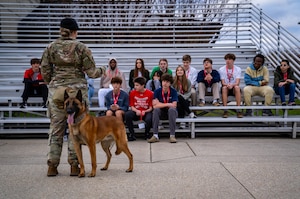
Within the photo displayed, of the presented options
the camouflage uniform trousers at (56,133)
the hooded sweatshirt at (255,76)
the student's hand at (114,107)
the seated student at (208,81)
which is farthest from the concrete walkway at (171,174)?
the hooded sweatshirt at (255,76)

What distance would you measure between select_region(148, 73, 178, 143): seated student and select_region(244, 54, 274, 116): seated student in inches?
78.1

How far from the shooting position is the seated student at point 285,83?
8547 millimetres

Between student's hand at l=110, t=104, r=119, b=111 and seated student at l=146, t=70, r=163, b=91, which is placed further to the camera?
seated student at l=146, t=70, r=163, b=91

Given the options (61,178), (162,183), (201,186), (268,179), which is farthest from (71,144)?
(268,179)

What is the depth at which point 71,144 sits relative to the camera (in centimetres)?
498

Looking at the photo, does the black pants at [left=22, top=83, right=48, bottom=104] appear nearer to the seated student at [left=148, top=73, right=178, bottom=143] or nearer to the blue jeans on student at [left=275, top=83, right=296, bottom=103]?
the seated student at [left=148, top=73, right=178, bottom=143]

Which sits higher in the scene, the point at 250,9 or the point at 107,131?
the point at 250,9

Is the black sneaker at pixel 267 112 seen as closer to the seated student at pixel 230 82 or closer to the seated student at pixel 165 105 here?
the seated student at pixel 230 82

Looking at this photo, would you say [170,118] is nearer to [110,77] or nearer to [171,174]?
[110,77]

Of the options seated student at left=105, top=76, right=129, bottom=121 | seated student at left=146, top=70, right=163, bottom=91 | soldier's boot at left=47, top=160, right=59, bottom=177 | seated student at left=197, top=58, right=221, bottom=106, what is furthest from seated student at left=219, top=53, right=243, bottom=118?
soldier's boot at left=47, top=160, right=59, bottom=177

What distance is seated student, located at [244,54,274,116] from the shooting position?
8609mm

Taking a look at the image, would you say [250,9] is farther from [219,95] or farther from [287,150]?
[287,150]

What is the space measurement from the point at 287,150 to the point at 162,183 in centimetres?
333

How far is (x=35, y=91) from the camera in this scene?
28.6 feet
